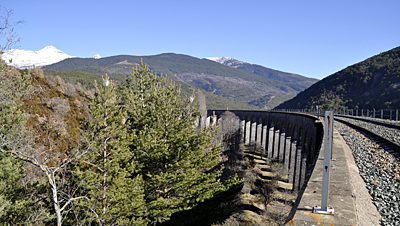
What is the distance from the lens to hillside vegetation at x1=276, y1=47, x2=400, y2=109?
170 ft

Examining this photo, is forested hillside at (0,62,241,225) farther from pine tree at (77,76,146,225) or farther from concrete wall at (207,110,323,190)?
concrete wall at (207,110,323,190)

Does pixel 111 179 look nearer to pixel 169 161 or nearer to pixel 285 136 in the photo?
pixel 169 161

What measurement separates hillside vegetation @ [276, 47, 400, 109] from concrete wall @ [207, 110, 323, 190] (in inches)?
698

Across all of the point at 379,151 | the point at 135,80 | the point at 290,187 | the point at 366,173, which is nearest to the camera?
the point at 366,173

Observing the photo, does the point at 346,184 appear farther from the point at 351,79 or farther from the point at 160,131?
the point at 351,79

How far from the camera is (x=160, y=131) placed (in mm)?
16688

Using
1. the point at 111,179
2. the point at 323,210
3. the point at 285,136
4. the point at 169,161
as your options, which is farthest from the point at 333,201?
the point at 285,136

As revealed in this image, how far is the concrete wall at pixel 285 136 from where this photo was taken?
784 inches

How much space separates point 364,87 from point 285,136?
40610 mm

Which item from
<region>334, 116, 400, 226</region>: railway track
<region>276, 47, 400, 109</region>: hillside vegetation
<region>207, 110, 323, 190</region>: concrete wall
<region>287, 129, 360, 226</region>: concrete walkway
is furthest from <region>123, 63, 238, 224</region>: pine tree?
<region>276, 47, 400, 109</region>: hillside vegetation

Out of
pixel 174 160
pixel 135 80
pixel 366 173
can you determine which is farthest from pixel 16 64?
pixel 135 80

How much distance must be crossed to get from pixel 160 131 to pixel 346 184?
42.9ft

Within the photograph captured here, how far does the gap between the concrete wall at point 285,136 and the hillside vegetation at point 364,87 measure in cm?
1773

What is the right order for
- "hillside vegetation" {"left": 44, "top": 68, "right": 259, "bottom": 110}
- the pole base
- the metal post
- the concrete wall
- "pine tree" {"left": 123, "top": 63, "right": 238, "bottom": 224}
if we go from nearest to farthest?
the metal post, the pole base, "pine tree" {"left": 123, "top": 63, "right": 238, "bottom": 224}, the concrete wall, "hillside vegetation" {"left": 44, "top": 68, "right": 259, "bottom": 110}
